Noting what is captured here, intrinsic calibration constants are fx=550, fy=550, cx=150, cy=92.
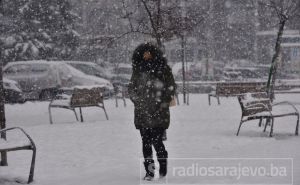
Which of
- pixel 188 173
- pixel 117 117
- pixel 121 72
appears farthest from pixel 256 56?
pixel 188 173

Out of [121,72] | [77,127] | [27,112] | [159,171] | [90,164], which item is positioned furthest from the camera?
[121,72]

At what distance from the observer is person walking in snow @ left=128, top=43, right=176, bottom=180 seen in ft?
21.3

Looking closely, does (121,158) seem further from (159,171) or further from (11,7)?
(11,7)

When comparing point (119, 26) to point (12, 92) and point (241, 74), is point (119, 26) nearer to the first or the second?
point (241, 74)

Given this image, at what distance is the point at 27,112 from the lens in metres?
16.5

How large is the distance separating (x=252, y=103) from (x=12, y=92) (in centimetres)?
1069

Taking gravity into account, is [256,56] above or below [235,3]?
below

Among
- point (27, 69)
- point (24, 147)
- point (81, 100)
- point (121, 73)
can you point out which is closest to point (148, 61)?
point (24, 147)

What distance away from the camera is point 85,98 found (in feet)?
43.6

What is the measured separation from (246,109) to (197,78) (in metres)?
22.6

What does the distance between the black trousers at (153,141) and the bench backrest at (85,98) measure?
6723 millimetres

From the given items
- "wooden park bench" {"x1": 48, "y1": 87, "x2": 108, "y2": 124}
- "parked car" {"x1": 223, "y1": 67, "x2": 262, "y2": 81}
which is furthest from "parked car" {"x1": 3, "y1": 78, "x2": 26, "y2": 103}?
"parked car" {"x1": 223, "y1": 67, "x2": 262, "y2": 81}

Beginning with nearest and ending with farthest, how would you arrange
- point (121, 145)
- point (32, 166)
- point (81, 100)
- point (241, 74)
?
point (32, 166) < point (121, 145) < point (81, 100) < point (241, 74)

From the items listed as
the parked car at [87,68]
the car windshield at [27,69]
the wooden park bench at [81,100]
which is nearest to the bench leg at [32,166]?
the wooden park bench at [81,100]
